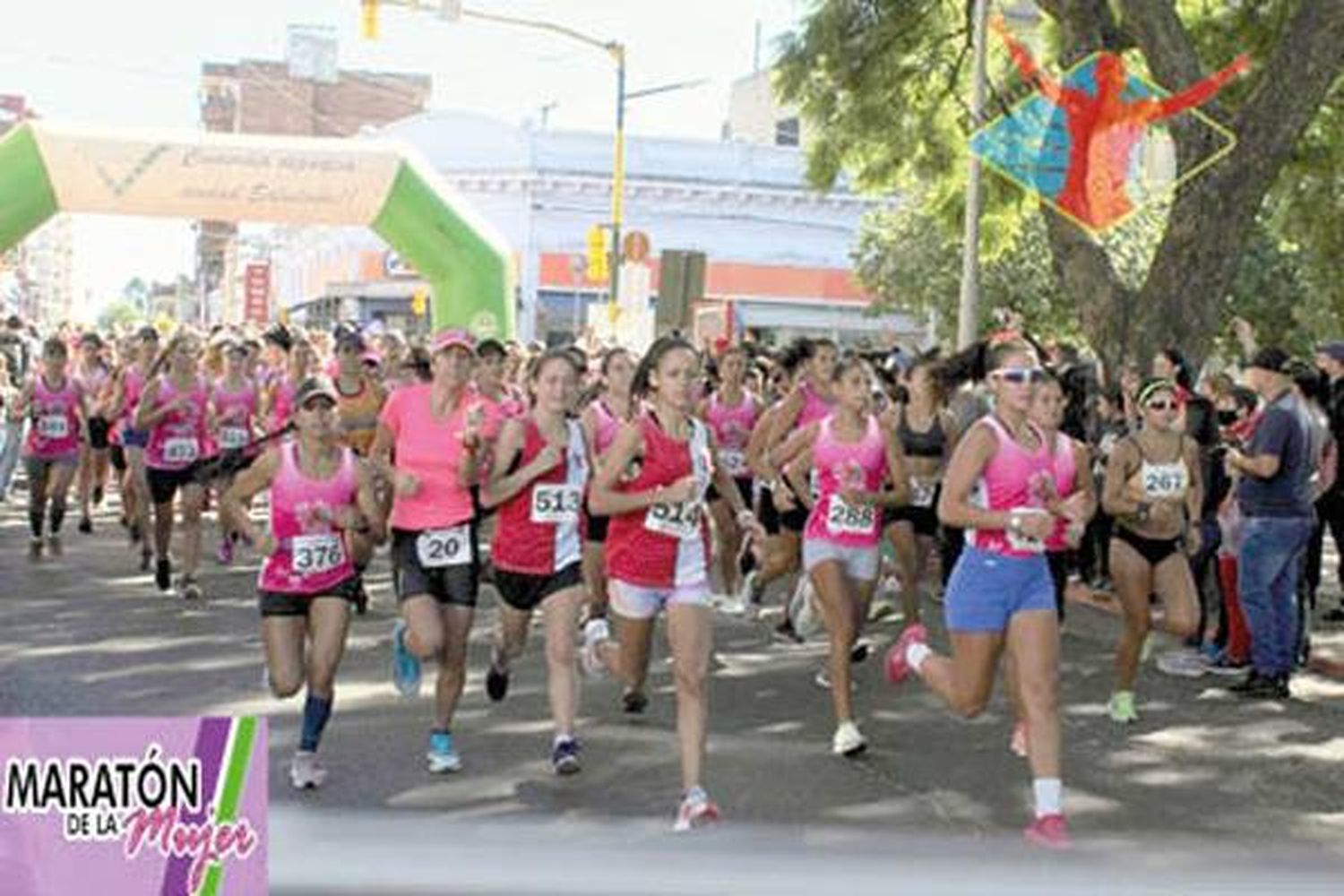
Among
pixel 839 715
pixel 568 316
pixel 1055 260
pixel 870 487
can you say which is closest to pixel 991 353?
pixel 870 487

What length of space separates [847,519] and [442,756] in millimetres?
2076

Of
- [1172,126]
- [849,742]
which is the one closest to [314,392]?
[849,742]

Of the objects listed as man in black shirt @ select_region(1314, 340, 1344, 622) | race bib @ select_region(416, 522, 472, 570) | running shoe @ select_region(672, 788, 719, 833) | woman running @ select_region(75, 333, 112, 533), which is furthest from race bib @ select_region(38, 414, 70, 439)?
man in black shirt @ select_region(1314, 340, 1344, 622)

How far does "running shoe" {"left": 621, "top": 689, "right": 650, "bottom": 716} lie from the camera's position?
8234 mm

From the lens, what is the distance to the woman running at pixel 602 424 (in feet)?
30.1

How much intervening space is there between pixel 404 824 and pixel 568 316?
4272 centimetres

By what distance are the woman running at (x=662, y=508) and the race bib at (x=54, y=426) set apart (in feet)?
26.2

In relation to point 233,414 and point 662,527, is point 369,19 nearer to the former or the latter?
point 233,414

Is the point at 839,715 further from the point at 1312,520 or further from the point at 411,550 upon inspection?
the point at 1312,520

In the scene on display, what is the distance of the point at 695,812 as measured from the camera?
604 centimetres

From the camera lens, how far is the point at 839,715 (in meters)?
7.62

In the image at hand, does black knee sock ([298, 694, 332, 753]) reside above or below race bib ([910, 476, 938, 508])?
below

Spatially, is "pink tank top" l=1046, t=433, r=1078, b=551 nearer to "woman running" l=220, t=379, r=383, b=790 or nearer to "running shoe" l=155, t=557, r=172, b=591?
"woman running" l=220, t=379, r=383, b=790

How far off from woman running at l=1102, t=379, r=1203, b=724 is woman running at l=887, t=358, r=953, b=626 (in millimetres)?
1540
